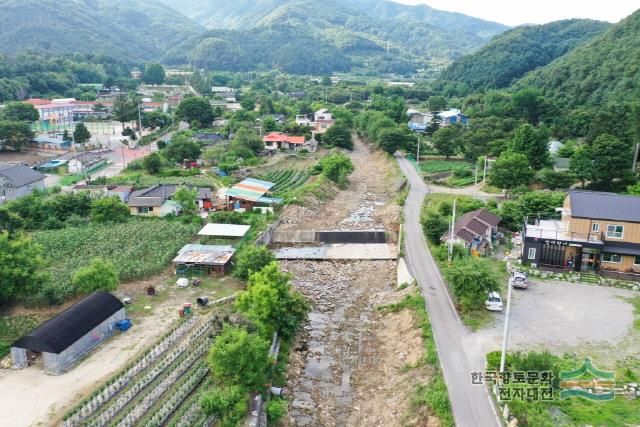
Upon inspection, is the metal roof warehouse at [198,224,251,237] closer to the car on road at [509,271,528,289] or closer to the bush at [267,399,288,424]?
the bush at [267,399,288,424]

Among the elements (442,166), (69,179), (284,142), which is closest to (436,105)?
(284,142)

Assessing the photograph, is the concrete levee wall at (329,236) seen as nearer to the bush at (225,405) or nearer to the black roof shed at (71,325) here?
the black roof shed at (71,325)

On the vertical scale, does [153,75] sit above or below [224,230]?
above

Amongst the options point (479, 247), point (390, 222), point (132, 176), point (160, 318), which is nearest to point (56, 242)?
point (160, 318)

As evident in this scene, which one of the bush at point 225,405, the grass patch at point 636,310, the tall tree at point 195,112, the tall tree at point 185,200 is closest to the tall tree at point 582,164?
the grass patch at point 636,310

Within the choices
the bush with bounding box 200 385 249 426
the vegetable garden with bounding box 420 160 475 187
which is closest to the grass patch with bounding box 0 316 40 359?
the bush with bounding box 200 385 249 426

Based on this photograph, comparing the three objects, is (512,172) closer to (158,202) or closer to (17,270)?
(158,202)

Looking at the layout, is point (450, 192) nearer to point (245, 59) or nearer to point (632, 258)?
point (632, 258)
